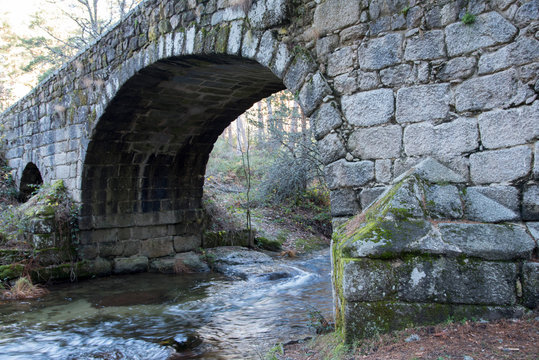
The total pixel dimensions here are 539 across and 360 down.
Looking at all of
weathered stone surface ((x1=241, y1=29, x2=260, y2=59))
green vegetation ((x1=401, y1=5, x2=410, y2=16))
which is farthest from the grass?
green vegetation ((x1=401, y1=5, x2=410, y2=16))

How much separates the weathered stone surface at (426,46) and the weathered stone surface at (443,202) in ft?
3.16

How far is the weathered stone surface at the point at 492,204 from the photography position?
9.64 ft

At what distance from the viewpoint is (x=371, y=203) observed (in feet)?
11.5

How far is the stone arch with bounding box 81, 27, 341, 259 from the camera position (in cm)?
553

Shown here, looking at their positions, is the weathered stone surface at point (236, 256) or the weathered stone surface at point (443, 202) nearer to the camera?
the weathered stone surface at point (443, 202)

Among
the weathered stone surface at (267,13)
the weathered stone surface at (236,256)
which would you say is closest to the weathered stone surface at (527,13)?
the weathered stone surface at (267,13)

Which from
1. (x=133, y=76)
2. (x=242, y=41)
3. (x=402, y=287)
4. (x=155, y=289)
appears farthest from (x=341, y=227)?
(x=155, y=289)

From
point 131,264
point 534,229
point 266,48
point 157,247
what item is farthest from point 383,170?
point 157,247

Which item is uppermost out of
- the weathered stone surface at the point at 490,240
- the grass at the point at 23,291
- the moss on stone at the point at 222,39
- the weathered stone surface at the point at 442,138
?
the moss on stone at the point at 222,39

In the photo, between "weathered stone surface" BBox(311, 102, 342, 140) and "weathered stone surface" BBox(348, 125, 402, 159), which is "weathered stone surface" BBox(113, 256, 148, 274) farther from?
"weathered stone surface" BBox(348, 125, 402, 159)

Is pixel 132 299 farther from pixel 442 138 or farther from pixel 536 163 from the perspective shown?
pixel 536 163

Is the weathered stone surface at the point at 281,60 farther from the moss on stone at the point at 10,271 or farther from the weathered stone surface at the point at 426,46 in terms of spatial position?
the moss on stone at the point at 10,271

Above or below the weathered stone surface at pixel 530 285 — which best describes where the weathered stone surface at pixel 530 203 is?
above

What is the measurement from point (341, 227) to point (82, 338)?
10.5ft
